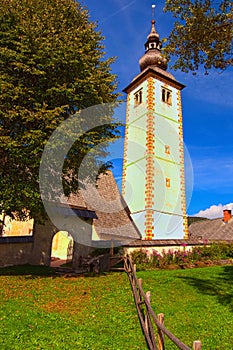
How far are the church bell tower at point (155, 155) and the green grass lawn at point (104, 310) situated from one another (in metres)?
13.6

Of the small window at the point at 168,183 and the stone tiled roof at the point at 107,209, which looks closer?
the stone tiled roof at the point at 107,209

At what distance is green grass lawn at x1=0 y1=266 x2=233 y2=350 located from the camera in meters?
6.67

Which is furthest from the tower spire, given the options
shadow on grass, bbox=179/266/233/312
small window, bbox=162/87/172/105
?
shadow on grass, bbox=179/266/233/312

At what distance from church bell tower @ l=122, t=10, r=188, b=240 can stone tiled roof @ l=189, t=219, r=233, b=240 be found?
249 inches

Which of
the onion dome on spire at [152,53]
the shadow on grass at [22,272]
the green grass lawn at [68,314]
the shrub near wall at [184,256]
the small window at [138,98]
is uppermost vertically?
the onion dome on spire at [152,53]

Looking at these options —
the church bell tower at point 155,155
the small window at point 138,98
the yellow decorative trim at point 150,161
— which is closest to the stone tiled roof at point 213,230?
the church bell tower at point 155,155

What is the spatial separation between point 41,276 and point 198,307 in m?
8.06

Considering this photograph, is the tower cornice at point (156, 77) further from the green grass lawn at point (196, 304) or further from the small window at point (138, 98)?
the green grass lawn at point (196, 304)

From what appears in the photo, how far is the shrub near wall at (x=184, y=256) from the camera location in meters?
15.8

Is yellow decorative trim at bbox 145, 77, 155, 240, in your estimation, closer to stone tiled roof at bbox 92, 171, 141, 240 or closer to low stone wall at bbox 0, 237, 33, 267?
stone tiled roof at bbox 92, 171, 141, 240

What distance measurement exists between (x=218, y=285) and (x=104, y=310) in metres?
5.29

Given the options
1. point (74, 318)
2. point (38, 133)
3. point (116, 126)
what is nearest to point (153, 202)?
point (116, 126)

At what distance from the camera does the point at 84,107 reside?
13.7 m

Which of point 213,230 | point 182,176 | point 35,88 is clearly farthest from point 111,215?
point 213,230
